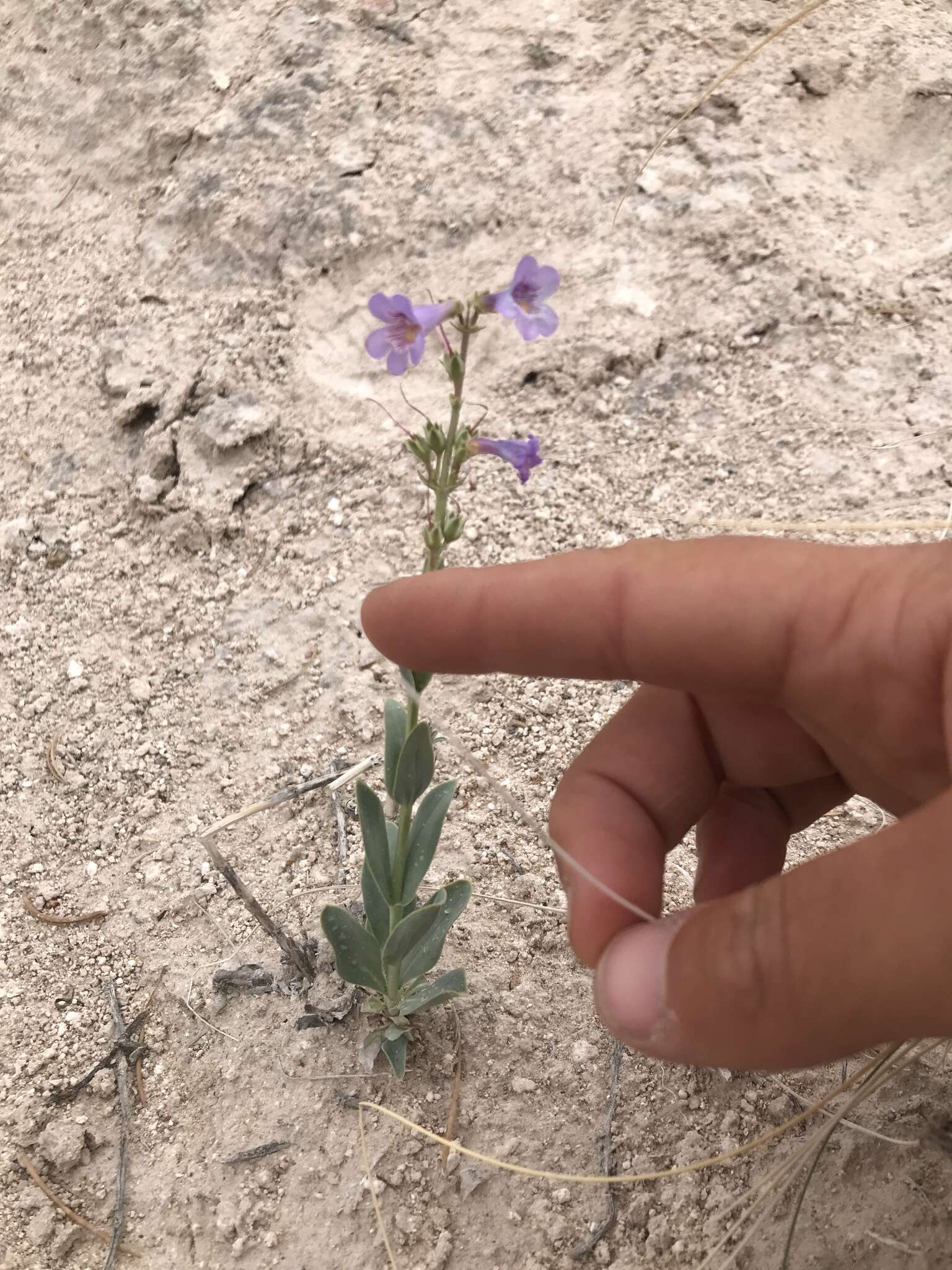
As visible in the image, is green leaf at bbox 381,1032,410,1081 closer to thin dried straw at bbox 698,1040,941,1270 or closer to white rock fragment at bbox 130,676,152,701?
thin dried straw at bbox 698,1040,941,1270

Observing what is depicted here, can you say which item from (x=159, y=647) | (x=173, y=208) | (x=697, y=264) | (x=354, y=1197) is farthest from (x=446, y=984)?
(x=173, y=208)

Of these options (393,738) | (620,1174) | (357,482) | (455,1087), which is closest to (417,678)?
(393,738)

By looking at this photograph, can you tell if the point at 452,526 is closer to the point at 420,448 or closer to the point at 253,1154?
the point at 420,448

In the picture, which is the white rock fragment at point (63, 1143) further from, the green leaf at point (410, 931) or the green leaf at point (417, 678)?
the green leaf at point (417, 678)

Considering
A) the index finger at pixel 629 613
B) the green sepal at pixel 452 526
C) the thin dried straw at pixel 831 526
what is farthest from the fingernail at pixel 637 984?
the thin dried straw at pixel 831 526

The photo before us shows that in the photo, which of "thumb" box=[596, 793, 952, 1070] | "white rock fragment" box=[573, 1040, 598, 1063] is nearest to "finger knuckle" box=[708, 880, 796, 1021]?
"thumb" box=[596, 793, 952, 1070]

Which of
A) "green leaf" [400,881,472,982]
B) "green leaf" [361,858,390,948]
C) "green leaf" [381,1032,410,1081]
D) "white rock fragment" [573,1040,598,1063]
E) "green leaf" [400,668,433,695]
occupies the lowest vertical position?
"white rock fragment" [573,1040,598,1063]
